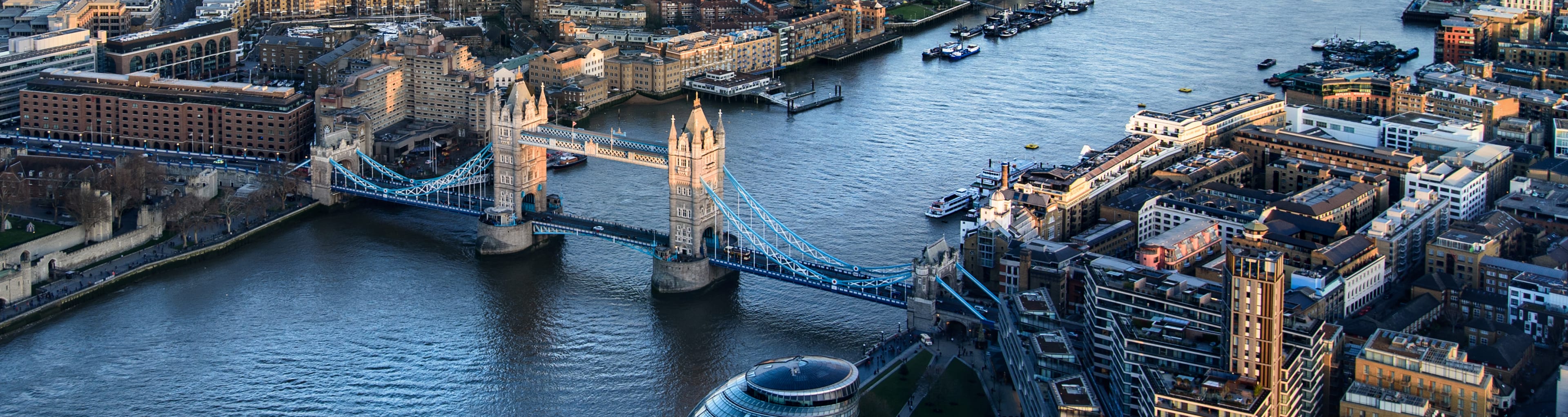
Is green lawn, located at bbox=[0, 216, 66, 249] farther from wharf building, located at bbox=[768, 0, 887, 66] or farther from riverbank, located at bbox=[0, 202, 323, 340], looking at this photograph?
wharf building, located at bbox=[768, 0, 887, 66]

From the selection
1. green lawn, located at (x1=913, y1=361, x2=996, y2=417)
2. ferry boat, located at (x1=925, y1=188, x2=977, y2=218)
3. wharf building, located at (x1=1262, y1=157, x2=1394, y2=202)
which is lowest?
green lawn, located at (x1=913, y1=361, x2=996, y2=417)

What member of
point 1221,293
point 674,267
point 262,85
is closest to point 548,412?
Answer: point 674,267

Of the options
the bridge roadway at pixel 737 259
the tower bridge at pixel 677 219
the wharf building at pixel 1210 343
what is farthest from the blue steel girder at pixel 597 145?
the wharf building at pixel 1210 343

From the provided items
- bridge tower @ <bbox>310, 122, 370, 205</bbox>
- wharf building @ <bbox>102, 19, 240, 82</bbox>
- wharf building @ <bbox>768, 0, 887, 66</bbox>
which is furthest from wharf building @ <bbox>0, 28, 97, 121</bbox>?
wharf building @ <bbox>768, 0, 887, 66</bbox>

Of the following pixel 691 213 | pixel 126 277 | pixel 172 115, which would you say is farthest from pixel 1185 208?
pixel 172 115

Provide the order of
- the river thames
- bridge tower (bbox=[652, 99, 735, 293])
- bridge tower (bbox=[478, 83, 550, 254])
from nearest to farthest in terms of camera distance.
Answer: the river thames
bridge tower (bbox=[652, 99, 735, 293])
bridge tower (bbox=[478, 83, 550, 254])

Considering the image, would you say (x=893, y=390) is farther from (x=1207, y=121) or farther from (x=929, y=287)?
(x=1207, y=121)

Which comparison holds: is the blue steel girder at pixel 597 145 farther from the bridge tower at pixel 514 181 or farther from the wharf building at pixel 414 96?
the wharf building at pixel 414 96

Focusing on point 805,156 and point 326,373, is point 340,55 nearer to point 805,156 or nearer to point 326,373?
point 805,156
